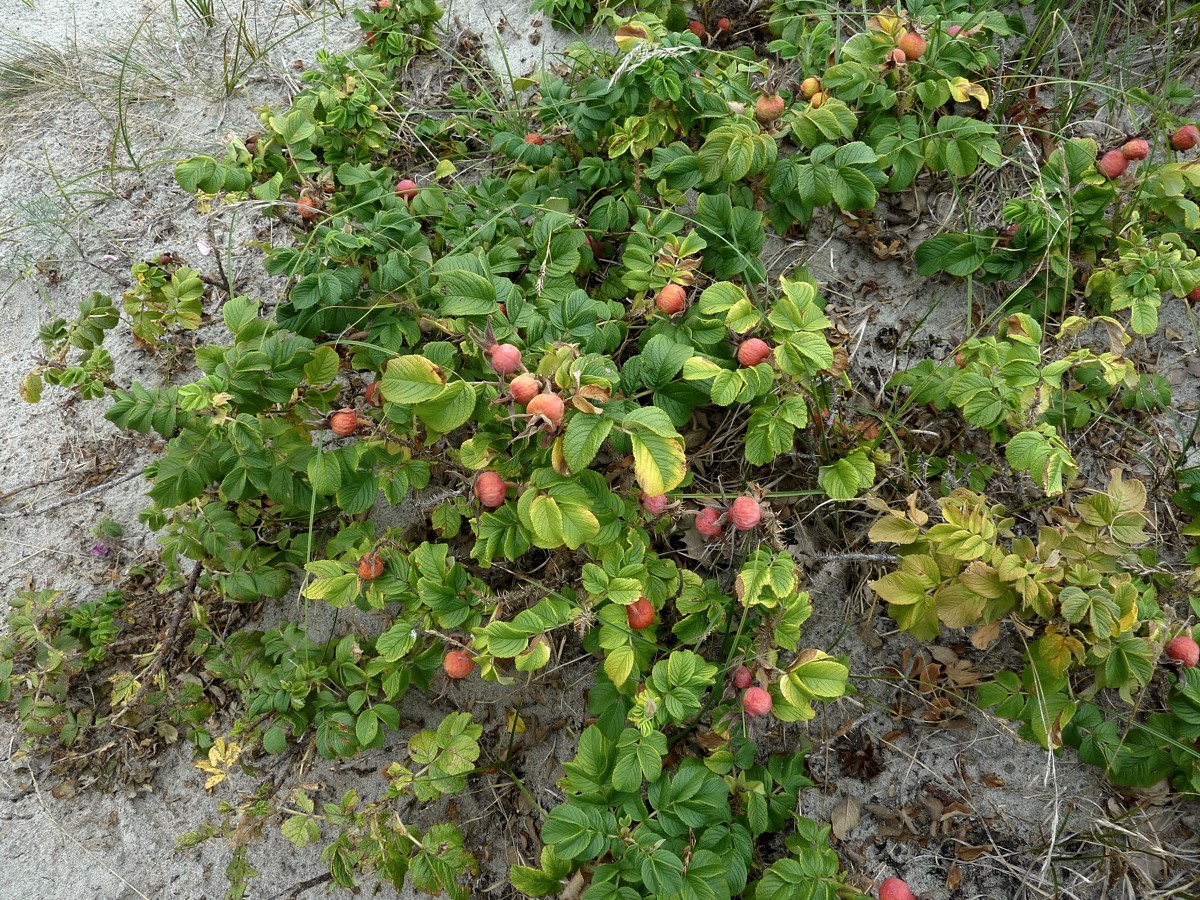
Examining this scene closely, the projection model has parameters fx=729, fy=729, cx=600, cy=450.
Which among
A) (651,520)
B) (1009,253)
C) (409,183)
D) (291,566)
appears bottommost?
(291,566)

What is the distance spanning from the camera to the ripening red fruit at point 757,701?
1.63 meters

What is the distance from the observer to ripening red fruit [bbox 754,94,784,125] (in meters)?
2.16

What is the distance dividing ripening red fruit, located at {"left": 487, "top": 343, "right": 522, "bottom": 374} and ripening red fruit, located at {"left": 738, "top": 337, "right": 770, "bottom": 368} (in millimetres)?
579

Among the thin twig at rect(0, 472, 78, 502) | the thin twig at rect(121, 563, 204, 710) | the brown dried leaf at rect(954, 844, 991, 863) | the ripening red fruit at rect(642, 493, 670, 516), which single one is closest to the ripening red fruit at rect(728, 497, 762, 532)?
the ripening red fruit at rect(642, 493, 670, 516)

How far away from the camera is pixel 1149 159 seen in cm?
218

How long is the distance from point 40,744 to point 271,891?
0.92 meters

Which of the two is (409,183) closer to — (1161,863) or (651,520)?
(651,520)

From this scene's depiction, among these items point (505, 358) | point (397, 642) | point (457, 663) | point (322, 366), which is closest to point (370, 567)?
point (397, 642)

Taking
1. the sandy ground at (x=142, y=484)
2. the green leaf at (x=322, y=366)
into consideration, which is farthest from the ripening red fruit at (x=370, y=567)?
the sandy ground at (x=142, y=484)

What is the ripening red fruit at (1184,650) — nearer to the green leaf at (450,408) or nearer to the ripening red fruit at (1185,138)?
the ripening red fruit at (1185,138)

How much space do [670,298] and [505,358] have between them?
611 millimetres

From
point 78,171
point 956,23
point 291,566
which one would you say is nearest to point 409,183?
point 291,566

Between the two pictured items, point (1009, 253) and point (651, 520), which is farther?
point (1009, 253)

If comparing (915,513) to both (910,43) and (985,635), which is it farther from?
(910,43)
